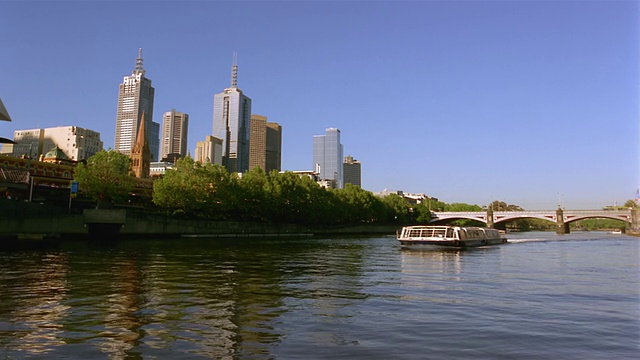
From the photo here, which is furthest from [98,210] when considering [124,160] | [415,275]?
[415,275]

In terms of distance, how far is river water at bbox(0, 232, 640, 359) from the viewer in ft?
42.0

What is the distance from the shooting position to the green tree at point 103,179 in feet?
307

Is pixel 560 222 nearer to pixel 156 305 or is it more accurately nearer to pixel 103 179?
pixel 103 179

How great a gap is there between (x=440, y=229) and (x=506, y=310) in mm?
51643

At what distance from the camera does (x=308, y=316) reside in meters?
17.2

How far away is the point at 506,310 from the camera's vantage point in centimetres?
1919

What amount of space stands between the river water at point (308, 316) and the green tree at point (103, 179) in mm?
66228

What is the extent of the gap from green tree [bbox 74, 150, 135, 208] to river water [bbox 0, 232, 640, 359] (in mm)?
66228

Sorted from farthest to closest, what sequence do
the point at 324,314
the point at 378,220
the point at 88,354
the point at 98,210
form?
1. the point at 378,220
2. the point at 98,210
3. the point at 324,314
4. the point at 88,354

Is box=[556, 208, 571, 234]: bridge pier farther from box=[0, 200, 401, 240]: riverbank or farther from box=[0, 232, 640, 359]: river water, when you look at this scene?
box=[0, 232, 640, 359]: river water

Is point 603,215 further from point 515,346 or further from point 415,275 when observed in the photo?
point 515,346

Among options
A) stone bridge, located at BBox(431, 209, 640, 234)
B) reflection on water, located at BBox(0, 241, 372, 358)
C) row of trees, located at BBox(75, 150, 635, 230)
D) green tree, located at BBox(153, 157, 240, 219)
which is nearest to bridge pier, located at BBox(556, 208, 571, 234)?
stone bridge, located at BBox(431, 209, 640, 234)

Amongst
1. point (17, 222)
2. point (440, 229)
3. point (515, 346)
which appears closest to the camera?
point (515, 346)

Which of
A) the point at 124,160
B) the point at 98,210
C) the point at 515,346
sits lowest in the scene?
the point at 515,346
